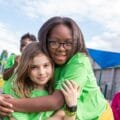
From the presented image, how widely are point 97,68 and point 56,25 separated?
338 inches

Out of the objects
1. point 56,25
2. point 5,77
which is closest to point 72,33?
point 56,25

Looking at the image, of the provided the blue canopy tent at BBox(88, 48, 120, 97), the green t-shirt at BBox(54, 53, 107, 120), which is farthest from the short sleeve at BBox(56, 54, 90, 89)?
the blue canopy tent at BBox(88, 48, 120, 97)

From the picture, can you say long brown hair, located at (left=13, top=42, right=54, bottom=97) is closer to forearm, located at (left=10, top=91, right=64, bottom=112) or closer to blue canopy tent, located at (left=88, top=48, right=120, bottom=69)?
forearm, located at (left=10, top=91, right=64, bottom=112)

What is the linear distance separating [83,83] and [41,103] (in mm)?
276

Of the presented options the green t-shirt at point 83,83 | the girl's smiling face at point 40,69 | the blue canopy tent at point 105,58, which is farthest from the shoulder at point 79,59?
the blue canopy tent at point 105,58

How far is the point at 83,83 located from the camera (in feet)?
7.87

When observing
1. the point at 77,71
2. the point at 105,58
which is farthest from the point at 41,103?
the point at 105,58

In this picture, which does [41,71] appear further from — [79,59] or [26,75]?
[79,59]

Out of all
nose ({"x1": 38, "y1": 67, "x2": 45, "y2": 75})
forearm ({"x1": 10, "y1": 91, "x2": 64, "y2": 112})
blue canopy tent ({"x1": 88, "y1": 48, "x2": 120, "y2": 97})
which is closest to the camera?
forearm ({"x1": 10, "y1": 91, "x2": 64, "y2": 112})

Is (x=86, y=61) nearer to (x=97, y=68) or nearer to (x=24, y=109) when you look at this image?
(x=24, y=109)

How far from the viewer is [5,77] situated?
5309 millimetres

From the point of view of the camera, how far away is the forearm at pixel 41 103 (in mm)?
→ 2311

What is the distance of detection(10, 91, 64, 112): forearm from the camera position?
2311 mm

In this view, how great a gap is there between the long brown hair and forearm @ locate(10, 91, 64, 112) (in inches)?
3.9
